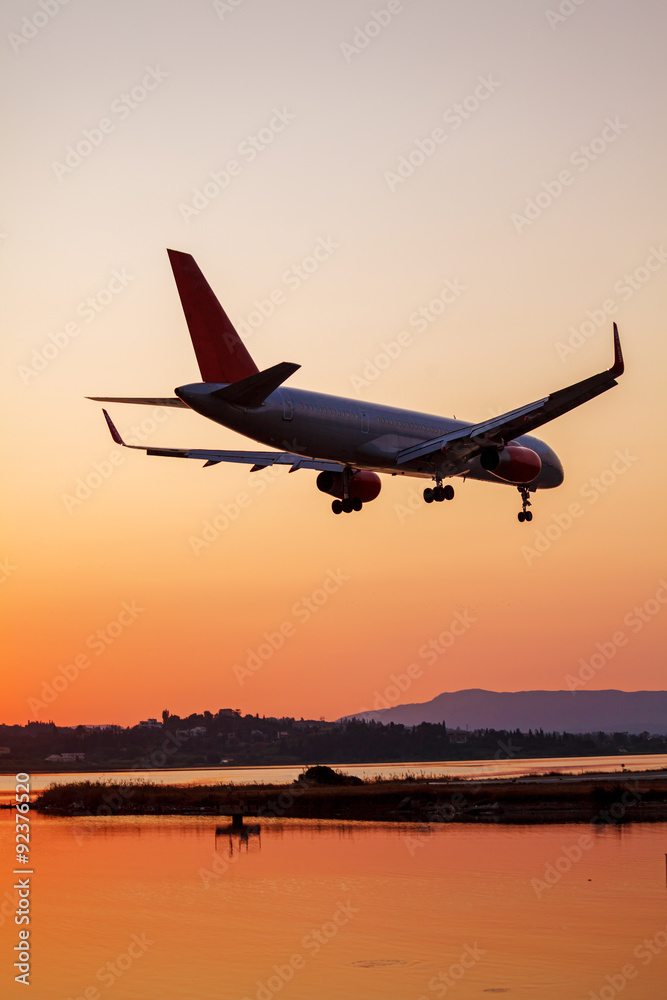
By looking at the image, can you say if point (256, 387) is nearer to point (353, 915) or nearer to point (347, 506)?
point (347, 506)

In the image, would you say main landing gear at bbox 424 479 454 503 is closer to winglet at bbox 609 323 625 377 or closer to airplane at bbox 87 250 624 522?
airplane at bbox 87 250 624 522

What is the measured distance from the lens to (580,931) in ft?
168

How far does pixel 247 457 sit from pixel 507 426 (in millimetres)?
9429

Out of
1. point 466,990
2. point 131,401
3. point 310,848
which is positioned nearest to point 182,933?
point 466,990

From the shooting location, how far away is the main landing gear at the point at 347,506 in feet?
149

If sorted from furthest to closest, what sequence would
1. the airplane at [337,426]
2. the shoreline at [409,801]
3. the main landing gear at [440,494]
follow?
the shoreline at [409,801], the main landing gear at [440,494], the airplane at [337,426]

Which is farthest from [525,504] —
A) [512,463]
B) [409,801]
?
[409,801]

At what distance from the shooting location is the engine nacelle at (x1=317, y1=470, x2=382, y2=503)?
45625 mm

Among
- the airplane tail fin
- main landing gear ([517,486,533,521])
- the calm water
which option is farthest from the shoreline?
the airplane tail fin

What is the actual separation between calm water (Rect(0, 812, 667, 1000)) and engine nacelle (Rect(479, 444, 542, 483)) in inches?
739

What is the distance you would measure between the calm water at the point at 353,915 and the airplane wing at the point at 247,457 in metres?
19.5

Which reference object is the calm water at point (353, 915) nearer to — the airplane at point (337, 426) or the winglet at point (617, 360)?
the airplane at point (337, 426)

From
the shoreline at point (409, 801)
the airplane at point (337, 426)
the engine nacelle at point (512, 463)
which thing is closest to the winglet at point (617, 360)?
the airplane at point (337, 426)

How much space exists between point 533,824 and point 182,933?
116ft
